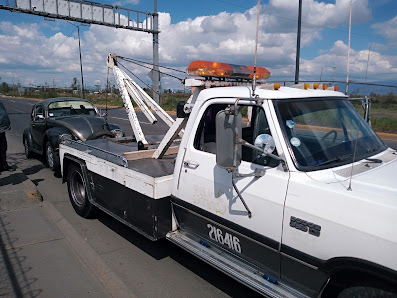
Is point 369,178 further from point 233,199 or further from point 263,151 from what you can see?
point 233,199

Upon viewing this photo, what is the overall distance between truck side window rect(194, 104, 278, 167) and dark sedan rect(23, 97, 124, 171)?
12.7 ft

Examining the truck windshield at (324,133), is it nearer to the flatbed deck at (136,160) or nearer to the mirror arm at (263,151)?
the mirror arm at (263,151)

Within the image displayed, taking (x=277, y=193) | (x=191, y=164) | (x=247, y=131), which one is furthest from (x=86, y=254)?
(x=277, y=193)

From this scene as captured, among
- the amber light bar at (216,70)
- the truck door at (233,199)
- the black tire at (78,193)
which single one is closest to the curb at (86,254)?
the black tire at (78,193)

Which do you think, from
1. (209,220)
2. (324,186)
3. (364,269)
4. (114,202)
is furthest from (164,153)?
(364,269)

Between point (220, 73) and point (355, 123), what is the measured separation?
5.02 ft

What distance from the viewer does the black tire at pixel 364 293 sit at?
2.12 metres

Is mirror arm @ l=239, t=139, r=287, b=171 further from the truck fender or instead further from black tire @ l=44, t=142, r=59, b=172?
black tire @ l=44, t=142, r=59, b=172

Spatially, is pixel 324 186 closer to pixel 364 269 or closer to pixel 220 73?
pixel 364 269

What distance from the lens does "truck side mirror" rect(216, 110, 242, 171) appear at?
2.60 meters

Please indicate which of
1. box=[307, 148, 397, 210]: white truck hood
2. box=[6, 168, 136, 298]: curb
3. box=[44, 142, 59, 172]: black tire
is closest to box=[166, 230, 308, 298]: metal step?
box=[6, 168, 136, 298]: curb

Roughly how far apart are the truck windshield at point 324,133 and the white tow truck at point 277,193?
1 centimetres

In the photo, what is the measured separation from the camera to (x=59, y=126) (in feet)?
28.0

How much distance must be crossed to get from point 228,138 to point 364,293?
1432 millimetres
